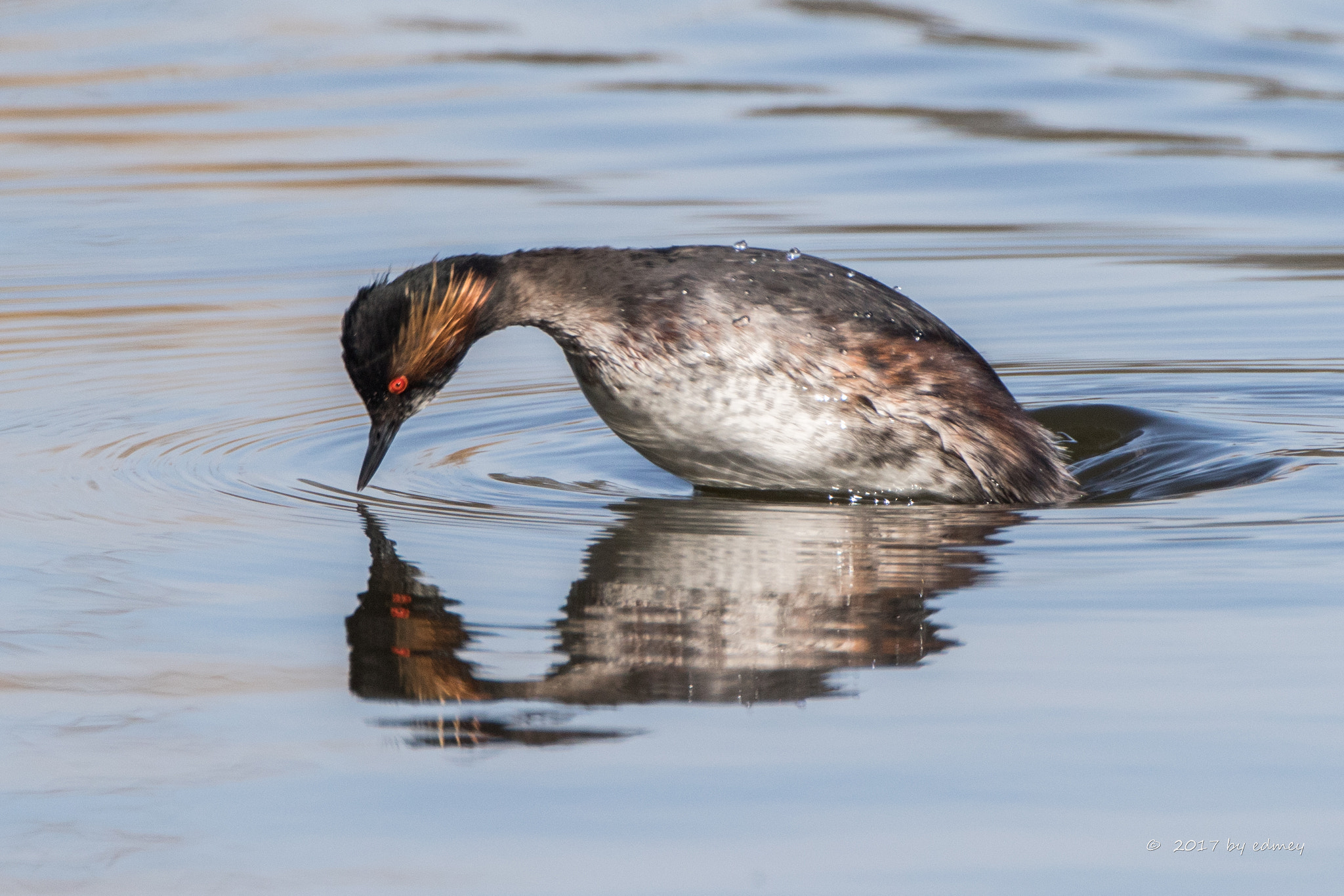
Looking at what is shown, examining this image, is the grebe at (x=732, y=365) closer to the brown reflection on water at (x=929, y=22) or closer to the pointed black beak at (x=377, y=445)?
the pointed black beak at (x=377, y=445)

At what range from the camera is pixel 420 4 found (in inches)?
787

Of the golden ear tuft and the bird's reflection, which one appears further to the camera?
Result: the golden ear tuft

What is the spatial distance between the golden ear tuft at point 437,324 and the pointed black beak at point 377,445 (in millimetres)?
183

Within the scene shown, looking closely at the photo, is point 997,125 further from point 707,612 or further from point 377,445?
point 707,612

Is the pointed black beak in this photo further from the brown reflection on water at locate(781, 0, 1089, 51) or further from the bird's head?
the brown reflection on water at locate(781, 0, 1089, 51)

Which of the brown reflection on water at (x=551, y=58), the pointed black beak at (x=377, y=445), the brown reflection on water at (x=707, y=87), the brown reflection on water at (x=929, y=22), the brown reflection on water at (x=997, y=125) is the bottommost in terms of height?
the pointed black beak at (x=377, y=445)

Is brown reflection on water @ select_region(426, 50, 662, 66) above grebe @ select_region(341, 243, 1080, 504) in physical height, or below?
above

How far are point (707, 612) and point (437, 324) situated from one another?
1.73 metres

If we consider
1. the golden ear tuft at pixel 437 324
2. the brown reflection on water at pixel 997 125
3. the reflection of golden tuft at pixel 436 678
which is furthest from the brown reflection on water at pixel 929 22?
the reflection of golden tuft at pixel 436 678

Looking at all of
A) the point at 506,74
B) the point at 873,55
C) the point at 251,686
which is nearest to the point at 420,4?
the point at 506,74

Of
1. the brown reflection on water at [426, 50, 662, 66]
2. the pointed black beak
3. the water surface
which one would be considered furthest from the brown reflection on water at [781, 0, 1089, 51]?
the pointed black beak

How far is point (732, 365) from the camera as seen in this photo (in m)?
6.24

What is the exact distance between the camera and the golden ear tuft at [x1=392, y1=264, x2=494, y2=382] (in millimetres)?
6293

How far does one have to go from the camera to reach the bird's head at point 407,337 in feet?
20.3
